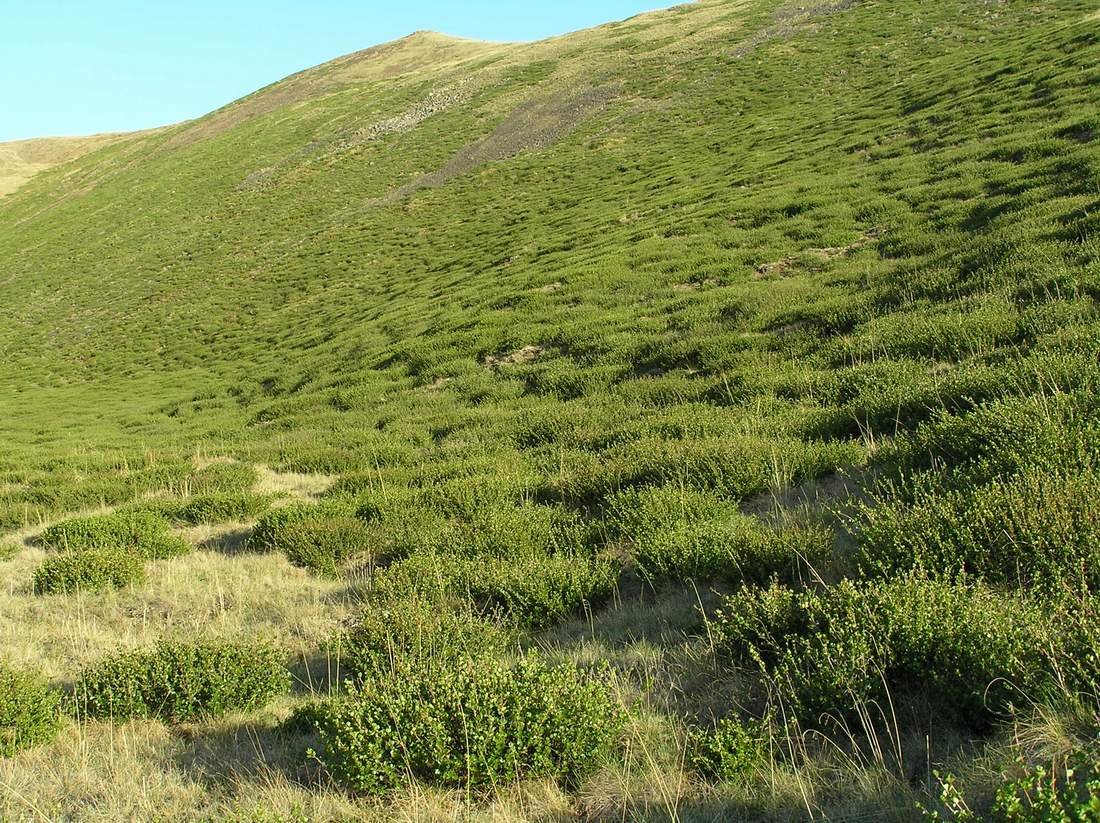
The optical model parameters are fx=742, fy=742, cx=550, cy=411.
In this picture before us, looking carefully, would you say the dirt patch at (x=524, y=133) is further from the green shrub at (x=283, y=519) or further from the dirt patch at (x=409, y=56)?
the green shrub at (x=283, y=519)

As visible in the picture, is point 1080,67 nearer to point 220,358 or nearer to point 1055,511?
point 1055,511

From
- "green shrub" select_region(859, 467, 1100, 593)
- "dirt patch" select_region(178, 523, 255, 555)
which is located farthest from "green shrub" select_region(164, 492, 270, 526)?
"green shrub" select_region(859, 467, 1100, 593)

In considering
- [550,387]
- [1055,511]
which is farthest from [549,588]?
[550,387]

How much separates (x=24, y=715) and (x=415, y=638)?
7.23 ft

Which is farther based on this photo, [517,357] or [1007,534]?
[517,357]

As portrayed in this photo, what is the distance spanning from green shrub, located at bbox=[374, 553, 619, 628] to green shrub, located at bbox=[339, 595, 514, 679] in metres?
0.25

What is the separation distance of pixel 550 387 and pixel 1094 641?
416 inches

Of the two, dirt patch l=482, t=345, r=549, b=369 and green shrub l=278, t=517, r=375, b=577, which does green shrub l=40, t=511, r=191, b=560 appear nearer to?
green shrub l=278, t=517, r=375, b=577

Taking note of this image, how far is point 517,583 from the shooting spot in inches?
210

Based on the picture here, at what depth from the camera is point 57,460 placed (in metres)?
14.4

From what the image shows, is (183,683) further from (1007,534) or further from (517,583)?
(1007,534)

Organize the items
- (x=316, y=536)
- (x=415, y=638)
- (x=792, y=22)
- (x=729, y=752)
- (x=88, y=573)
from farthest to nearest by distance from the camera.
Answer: (x=792, y=22) → (x=316, y=536) → (x=88, y=573) → (x=415, y=638) → (x=729, y=752)

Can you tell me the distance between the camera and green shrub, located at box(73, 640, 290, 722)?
444 centimetres

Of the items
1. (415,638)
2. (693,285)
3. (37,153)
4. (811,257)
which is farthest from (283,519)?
(37,153)
